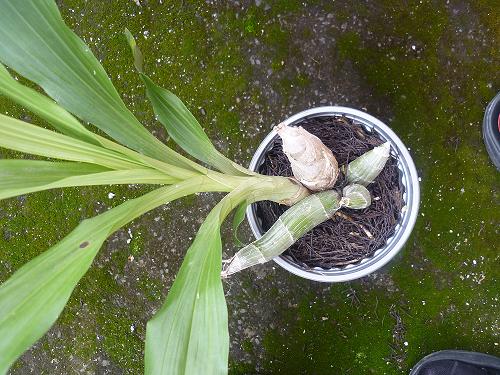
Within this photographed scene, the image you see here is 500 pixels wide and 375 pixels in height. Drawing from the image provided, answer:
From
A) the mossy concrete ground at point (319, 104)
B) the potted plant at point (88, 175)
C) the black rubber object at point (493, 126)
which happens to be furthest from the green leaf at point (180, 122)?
the black rubber object at point (493, 126)

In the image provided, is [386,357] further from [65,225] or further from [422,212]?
[65,225]

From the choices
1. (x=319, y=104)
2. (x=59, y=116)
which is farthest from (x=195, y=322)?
(x=319, y=104)

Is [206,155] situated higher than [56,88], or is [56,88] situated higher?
[56,88]

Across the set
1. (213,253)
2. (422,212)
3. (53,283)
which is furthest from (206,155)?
(422,212)

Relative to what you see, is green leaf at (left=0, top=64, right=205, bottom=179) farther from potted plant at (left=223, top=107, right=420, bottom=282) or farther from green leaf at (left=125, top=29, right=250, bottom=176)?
potted plant at (left=223, top=107, right=420, bottom=282)

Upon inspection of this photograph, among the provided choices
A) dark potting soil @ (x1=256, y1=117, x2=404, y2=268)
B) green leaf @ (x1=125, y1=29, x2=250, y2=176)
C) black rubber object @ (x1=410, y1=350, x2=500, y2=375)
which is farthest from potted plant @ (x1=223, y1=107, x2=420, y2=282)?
black rubber object @ (x1=410, y1=350, x2=500, y2=375)

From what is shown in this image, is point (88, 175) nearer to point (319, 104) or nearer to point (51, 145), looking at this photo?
point (51, 145)
